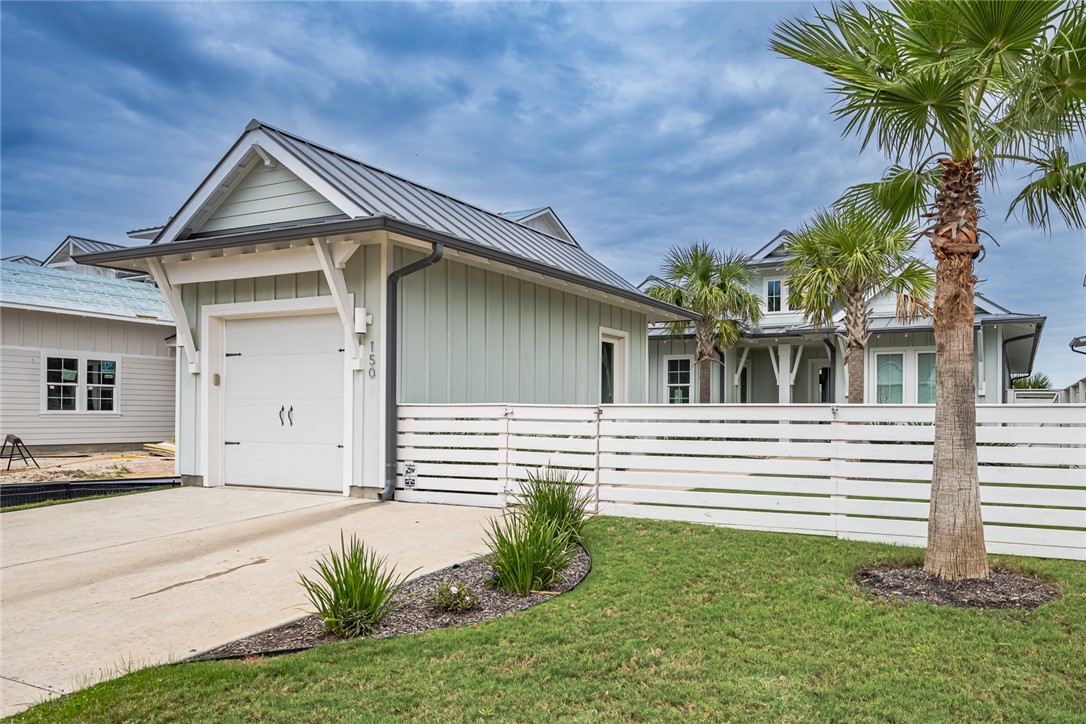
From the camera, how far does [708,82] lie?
17.4 m

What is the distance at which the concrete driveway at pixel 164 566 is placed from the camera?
11.4 ft

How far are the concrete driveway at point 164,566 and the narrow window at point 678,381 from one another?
1320 cm

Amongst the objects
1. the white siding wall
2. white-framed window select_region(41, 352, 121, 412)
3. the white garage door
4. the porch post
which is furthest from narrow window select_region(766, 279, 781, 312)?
white-framed window select_region(41, 352, 121, 412)

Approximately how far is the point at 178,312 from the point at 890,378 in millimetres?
14988

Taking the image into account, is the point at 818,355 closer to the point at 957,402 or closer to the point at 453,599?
the point at 957,402

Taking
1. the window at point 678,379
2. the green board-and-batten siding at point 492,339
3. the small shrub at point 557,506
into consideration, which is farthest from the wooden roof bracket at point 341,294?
the window at point 678,379

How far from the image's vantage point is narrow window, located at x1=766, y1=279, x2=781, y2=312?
63.5ft

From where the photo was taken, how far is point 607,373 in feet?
42.2

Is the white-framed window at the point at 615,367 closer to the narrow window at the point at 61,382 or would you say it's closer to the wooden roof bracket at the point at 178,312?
the wooden roof bracket at the point at 178,312

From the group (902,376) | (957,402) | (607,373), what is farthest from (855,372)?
(957,402)

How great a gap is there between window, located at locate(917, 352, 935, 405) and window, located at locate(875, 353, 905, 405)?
0.33 meters

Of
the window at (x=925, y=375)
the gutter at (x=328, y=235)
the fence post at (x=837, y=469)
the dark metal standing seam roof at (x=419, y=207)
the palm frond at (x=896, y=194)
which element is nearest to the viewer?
the palm frond at (x=896, y=194)

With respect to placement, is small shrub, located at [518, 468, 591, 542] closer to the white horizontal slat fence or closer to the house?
the white horizontal slat fence

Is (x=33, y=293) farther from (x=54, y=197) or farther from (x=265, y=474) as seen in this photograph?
(x=54, y=197)
